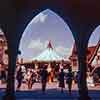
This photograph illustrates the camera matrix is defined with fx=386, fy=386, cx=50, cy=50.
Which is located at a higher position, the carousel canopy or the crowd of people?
the carousel canopy

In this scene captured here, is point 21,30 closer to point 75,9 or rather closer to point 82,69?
point 75,9

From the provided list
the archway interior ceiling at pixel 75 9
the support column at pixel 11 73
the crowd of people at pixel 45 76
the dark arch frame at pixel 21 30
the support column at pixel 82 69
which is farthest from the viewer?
the crowd of people at pixel 45 76

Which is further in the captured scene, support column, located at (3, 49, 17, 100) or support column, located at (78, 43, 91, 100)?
support column, located at (78, 43, 91, 100)

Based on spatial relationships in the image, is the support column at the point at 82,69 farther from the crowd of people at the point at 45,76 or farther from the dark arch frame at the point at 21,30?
the crowd of people at the point at 45,76

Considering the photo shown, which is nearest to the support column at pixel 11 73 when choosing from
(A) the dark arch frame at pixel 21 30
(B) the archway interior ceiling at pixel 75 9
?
(A) the dark arch frame at pixel 21 30

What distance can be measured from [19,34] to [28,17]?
2.42 ft

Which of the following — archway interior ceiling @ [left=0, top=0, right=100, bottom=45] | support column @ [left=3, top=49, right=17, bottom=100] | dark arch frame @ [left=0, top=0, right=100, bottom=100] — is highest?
archway interior ceiling @ [left=0, top=0, right=100, bottom=45]

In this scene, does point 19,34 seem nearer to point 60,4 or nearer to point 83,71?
point 60,4

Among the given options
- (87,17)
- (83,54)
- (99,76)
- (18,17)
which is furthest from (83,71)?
(99,76)

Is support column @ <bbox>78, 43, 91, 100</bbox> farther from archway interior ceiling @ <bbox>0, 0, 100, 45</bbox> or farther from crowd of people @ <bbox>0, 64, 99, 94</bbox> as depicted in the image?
crowd of people @ <bbox>0, 64, 99, 94</bbox>

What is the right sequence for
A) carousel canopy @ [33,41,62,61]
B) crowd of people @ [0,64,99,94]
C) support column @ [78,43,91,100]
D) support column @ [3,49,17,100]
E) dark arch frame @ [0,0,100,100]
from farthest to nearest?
carousel canopy @ [33,41,62,61], crowd of people @ [0,64,99,94], support column @ [78,43,91,100], support column @ [3,49,17,100], dark arch frame @ [0,0,100,100]

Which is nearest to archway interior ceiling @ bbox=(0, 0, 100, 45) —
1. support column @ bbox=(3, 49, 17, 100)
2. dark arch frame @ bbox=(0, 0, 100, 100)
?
dark arch frame @ bbox=(0, 0, 100, 100)

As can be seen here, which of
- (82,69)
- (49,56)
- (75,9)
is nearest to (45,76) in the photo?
(82,69)

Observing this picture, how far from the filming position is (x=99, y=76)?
104 ft
